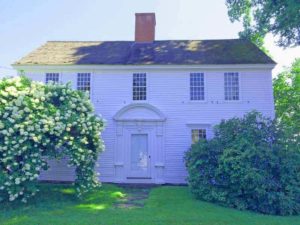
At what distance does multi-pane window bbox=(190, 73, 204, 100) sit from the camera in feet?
49.4

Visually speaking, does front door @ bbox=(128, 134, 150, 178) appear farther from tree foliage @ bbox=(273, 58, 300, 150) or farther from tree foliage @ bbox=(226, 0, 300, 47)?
tree foliage @ bbox=(273, 58, 300, 150)

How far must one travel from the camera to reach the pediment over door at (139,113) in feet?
48.4

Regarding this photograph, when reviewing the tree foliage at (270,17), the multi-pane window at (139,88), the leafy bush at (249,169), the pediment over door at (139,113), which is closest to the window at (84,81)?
the pediment over door at (139,113)

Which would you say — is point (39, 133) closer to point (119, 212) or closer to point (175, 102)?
point (119, 212)

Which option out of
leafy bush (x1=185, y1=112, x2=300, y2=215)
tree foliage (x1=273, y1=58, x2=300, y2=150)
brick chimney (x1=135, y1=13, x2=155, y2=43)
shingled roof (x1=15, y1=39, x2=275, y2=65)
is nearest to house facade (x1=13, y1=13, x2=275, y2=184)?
shingled roof (x1=15, y1=39, x2=275, y2=65)

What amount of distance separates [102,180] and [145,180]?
2203 millimetres

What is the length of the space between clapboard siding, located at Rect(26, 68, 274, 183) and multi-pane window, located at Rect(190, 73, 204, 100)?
0.23 m

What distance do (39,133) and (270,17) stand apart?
531 inches

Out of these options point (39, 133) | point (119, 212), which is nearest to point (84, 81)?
point (39, 133)

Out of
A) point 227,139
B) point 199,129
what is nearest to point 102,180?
point 199,129

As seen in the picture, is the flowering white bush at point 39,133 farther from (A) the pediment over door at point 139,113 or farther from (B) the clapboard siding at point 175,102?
(B) the clapboard siding at point 175,102

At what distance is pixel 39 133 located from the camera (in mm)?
9773

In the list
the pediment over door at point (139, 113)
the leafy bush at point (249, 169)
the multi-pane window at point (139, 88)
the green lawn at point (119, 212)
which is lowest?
the green lawn at point (119, 212)

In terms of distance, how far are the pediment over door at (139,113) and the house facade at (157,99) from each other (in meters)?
0.05
